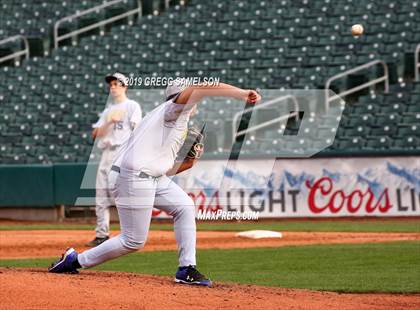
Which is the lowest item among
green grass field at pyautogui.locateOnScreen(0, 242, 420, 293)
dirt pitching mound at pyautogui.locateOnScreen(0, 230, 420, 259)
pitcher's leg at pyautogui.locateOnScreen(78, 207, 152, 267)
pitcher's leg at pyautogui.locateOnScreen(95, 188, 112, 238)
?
dirt pitching mound at pyautogui.locateOnScreen(0, 230, 420, 259)

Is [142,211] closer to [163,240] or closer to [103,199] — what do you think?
[103,199]

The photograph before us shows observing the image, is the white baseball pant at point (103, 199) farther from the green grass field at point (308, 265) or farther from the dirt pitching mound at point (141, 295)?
the dirt pitching mound at point (141, 295)

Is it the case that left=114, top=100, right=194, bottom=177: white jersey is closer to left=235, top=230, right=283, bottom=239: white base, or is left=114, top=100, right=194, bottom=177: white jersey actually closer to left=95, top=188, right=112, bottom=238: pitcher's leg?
left=95, top=188, right=112, bottom=238: pitcher's leg

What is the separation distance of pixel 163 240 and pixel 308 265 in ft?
13.5

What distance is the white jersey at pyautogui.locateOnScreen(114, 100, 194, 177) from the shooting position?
8.17 metres

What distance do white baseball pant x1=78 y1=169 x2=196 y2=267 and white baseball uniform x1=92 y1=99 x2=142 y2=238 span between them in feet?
17.4

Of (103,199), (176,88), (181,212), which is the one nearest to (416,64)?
(103,199)

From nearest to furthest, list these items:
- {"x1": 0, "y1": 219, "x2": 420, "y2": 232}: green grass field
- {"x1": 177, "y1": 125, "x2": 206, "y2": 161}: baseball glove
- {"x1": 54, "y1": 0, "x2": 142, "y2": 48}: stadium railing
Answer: {"x1": 177, "y1": 125, "x2": 206, "y2": 161}: baseball glove → {"x1": 0, "y1": 219, "x2": 420, "y2": 232}: green grass field → {"x1": 54, "y1": 0, "x2": 142, "y2": 48}: stadium railing

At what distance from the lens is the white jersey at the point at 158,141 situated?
8.17 m

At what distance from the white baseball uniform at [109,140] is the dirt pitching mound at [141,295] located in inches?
193

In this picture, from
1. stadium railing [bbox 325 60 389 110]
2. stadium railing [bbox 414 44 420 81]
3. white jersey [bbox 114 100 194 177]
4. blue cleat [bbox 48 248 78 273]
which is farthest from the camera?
stadium railing [bbox 414 44 420 81]

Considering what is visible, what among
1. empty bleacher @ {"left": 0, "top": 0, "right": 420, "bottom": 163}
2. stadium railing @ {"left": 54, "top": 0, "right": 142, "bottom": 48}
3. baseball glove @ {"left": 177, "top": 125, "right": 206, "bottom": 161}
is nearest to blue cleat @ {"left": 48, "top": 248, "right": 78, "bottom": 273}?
baseball glove @ {"left": 177, "top": 125, "right": 206, "bottom": 161}

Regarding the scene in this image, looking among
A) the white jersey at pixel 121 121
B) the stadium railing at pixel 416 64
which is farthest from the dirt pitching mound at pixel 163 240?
the stadium railing at pixel 416 64

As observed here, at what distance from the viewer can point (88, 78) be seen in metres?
26.7
